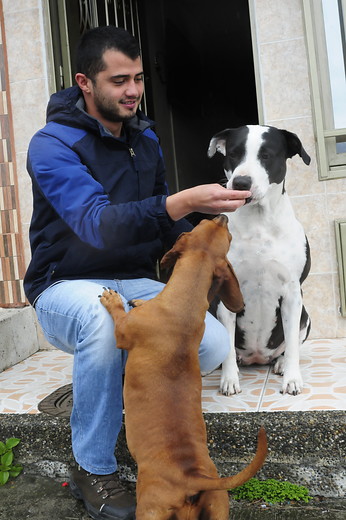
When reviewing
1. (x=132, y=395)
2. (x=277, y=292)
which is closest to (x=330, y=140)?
(x=277, y=292)

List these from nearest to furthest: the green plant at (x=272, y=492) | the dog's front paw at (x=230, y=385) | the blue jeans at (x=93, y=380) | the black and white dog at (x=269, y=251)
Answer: the blue jeans at (x=93, y=380), the green plant at (x=272, y=492), the black and white dog at (x=269, y=251), the dog's front paw at (x=230, y=385)

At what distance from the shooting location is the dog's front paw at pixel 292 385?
2.66 meters

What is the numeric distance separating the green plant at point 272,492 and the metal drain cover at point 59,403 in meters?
0.87

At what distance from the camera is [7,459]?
2.53 metres

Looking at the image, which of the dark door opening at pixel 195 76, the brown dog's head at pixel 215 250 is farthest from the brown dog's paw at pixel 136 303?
the dark door opening at pixel 195 76

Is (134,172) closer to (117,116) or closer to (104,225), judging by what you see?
(117,116)

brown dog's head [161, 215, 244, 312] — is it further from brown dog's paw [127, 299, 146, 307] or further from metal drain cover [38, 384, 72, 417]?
metal drain cover [38, 384, 72, 417]

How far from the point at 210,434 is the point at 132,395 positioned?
689mm

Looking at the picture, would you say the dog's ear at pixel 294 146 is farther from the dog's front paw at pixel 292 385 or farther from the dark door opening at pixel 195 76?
the dark door opening at pixel 195 76

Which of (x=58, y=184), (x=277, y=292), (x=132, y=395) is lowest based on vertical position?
(x=132, y=395)

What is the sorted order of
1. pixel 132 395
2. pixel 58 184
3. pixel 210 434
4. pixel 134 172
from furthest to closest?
pixel 134 172 < pixel 210 434 < pixel 58 184 < pixel 132 395

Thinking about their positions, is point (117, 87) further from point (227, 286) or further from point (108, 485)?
point (108, 485)

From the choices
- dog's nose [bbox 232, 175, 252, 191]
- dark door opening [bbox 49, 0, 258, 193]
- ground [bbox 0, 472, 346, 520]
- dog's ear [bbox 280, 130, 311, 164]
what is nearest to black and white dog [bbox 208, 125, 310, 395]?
dog's ear [bbox 280, 130, 311, 164]

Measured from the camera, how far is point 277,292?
2752 millimetres
